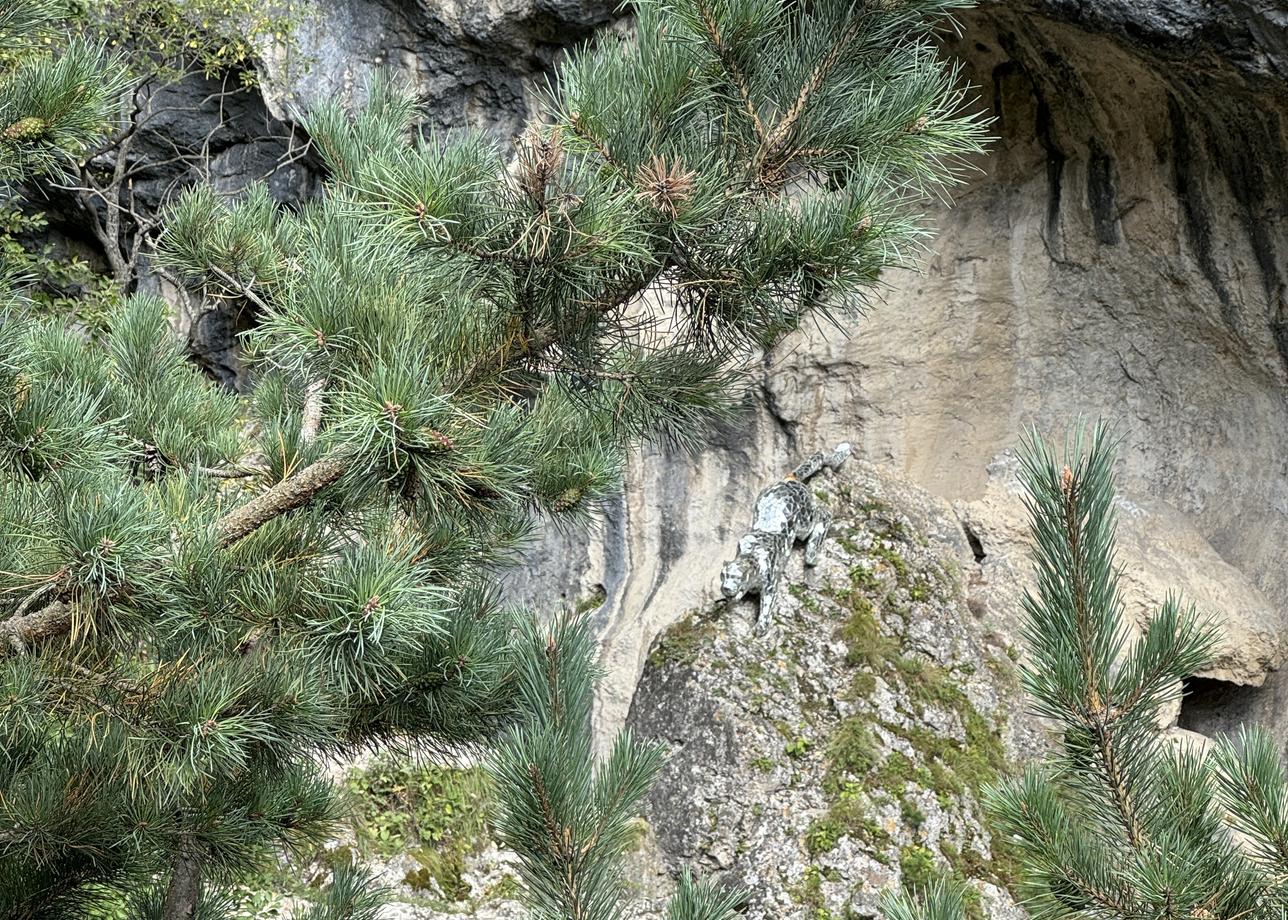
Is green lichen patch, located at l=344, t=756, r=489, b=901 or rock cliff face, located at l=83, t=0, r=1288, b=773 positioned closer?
green lichen patch, located at l=344, t=756, r=489, b=901

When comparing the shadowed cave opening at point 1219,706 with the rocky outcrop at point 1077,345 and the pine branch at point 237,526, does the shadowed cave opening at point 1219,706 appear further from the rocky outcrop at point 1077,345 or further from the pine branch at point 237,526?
the pine branch at point 237,526

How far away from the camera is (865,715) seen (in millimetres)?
5113

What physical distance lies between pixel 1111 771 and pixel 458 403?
110cm

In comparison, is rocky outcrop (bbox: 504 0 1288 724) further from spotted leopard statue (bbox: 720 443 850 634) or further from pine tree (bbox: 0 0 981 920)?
pine tree (bbox: 0 0 981 920)

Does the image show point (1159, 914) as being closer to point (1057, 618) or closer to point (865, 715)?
point (1057, 618)

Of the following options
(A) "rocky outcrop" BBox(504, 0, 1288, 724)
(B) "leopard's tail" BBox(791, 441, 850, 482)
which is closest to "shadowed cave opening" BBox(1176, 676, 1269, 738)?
(A) "rocky outcrop" BBox(504, 0, 1288, 724)

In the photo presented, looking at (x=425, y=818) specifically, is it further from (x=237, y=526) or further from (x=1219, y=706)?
(x=1219, y=706)

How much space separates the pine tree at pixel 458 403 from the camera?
5.68 feet

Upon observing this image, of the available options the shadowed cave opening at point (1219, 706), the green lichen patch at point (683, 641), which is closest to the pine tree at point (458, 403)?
the green lichen patch at point (683, 641)

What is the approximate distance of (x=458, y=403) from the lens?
6.22ft

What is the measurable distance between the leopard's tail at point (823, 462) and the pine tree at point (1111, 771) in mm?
4581

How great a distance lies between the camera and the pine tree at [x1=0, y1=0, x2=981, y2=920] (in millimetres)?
1731

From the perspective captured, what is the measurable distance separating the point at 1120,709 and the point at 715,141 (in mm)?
1085

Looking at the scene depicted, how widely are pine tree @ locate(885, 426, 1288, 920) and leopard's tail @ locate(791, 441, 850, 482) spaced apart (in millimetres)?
4581
